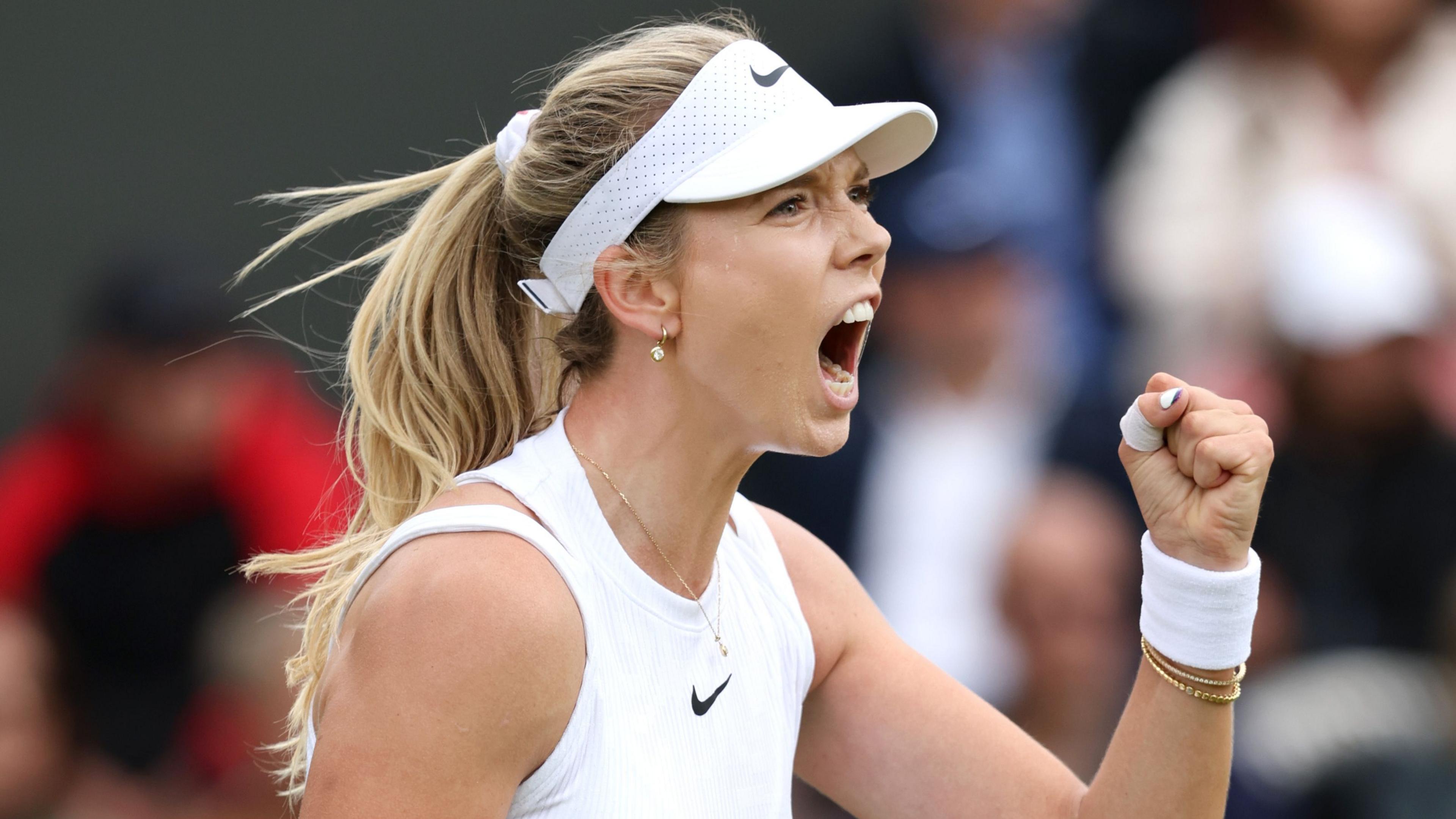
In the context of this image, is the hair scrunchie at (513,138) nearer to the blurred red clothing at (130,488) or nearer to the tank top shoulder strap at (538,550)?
the tank top shoulder strap at (538,550)

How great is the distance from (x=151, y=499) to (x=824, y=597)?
7.20 feet

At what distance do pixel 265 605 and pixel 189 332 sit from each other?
26.9 inches

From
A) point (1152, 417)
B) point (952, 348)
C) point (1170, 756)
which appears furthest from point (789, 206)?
point (952, 348)

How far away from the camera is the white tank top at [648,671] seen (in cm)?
160

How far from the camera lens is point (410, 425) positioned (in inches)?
73.4

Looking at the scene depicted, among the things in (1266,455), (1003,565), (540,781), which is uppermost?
(1266,455)

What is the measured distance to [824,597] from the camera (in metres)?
2.00

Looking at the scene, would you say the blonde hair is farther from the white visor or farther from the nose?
the nose

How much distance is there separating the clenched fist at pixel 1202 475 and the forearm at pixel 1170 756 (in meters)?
0.15

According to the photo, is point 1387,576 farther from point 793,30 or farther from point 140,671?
point 140,671

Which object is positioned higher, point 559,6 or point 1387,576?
point 559,6

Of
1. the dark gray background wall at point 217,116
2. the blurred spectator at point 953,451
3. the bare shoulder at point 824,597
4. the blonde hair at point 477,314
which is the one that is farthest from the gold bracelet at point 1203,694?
the dark gray background wall at point 217,116

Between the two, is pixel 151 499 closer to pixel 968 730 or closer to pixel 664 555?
pixel 664 555

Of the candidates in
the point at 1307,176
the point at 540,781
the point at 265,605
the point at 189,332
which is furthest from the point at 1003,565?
the point at 540,781
